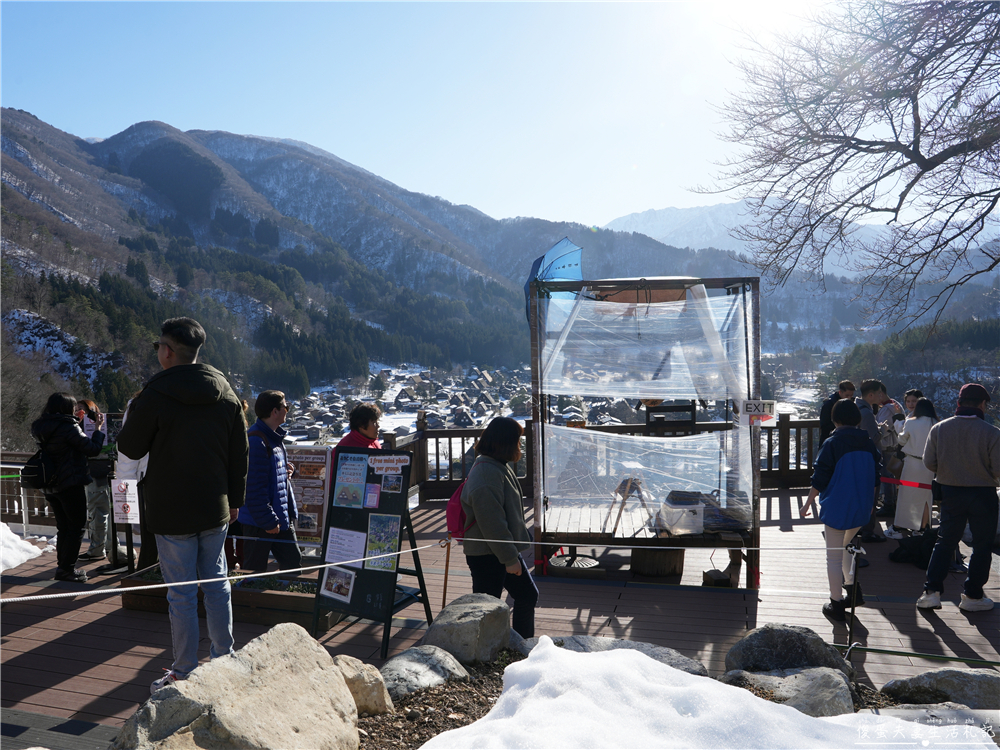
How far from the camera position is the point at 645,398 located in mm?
5098

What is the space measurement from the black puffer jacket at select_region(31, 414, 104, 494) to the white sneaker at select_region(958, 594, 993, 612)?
664 centimetres

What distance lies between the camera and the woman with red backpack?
3162 millimetres

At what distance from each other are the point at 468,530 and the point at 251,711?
4.90 feet

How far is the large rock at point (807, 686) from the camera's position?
8.41 feet

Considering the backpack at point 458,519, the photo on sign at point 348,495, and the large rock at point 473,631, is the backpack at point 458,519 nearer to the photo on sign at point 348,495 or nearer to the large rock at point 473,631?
the large rock at point 473,631

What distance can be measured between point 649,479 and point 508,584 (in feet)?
6.33

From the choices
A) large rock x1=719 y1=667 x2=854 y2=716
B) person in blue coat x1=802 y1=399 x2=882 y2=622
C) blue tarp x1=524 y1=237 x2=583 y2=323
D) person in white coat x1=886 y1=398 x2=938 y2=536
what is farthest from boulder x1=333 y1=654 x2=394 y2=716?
person in white coat x1=886 y1=398 x2=938 y2=536

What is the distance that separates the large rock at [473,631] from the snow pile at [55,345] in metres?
45.6

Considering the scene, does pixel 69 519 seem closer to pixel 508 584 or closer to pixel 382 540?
pixel 382 540

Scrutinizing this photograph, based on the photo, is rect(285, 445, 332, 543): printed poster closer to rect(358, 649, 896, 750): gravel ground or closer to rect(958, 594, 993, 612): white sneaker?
rect(358, 649, 896, 750): gravel ground

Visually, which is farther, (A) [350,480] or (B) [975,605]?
(B) [975,605]

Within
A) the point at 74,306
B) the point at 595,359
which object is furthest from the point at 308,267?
the point at 595,359

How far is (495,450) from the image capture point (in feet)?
10.7

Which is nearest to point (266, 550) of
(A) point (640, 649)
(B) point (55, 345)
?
(A) point (640, 649)
